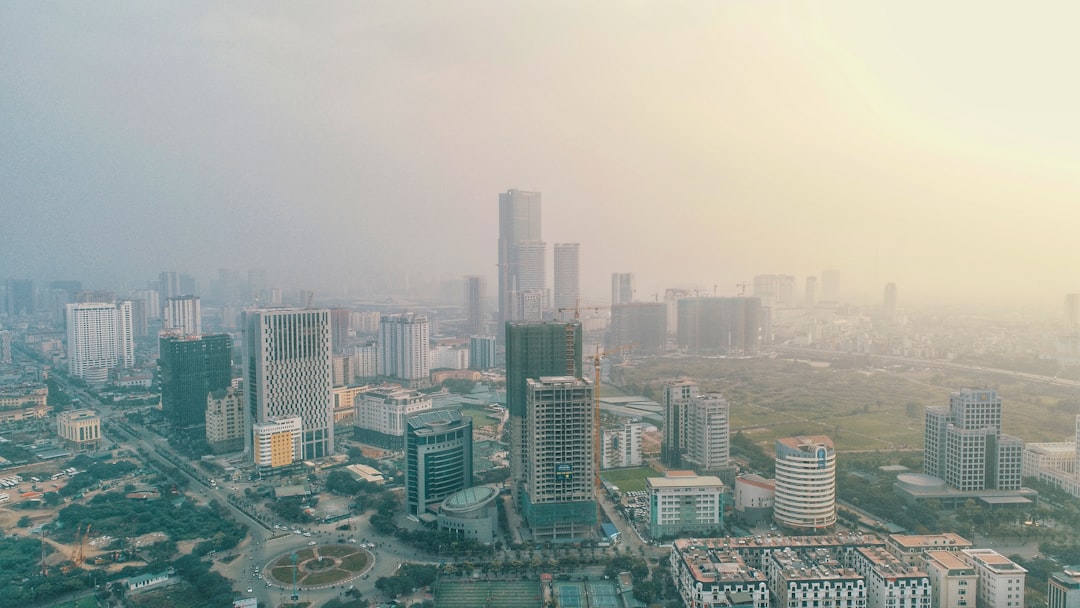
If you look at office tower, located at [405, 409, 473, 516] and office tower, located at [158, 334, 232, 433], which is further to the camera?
→ office tower, located at [158, 334, 232, 433]

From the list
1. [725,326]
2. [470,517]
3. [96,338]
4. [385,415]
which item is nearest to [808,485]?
[470,517]

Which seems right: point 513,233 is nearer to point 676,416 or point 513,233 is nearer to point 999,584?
point 676,416

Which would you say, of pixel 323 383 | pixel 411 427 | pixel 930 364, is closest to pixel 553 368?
pixel 411 427

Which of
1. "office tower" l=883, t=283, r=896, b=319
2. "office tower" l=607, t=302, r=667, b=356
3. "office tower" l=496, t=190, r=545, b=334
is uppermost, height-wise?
"office tower" l=496, t=190, r=545, b=334

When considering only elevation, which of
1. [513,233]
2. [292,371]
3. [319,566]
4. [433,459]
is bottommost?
[319,566]

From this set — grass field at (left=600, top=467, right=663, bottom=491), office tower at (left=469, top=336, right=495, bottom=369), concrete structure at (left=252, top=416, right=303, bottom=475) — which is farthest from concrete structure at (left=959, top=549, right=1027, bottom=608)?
office tower at (left=469, top=336, right=495, bottom=369)

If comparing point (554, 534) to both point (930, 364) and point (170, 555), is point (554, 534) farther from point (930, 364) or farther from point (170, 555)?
point (930, 364)

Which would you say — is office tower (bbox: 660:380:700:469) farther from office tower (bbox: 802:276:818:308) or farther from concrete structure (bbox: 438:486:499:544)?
office tower (bbox: 802:276:818:308)
